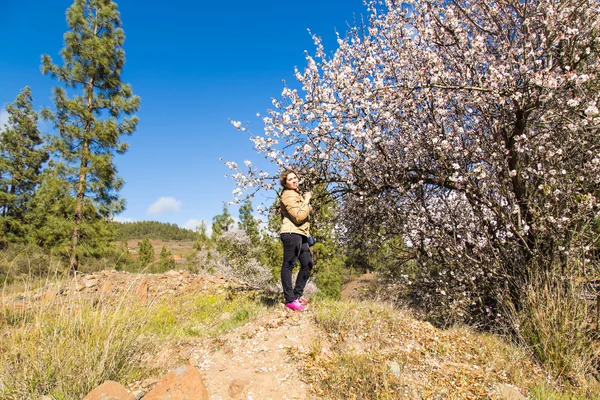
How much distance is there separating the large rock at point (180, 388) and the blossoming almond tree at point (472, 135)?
402cm

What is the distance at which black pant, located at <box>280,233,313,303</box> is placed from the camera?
196 inches

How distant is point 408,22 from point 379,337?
5.14m

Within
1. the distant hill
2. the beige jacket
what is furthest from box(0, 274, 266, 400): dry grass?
the distant hill

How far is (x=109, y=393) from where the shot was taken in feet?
9.33

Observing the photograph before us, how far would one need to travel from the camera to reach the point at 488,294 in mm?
6051

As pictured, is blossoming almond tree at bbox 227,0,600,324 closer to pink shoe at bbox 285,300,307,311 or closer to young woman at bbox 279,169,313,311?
young woman at bbox 279,169,313,311

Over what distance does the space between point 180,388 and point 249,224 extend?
1931cm

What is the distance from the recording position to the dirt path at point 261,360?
330 centimetres

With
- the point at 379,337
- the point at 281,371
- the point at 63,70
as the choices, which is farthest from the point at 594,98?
the point at 63,70

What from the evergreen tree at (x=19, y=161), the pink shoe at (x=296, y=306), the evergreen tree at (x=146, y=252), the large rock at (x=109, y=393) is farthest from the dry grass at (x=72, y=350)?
the evergreen tree at (x=146, y=252)

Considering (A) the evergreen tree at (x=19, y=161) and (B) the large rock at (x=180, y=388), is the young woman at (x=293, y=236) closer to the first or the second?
(B) the large rock at (x=180, y=388)

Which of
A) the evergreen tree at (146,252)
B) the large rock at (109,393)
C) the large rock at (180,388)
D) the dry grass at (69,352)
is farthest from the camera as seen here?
the evergreen tree at (146,252)

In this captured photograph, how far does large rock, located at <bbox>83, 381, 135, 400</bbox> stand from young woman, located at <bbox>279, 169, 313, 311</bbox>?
2.44 meters

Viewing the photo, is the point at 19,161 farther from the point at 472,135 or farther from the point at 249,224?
the point at 472,135
